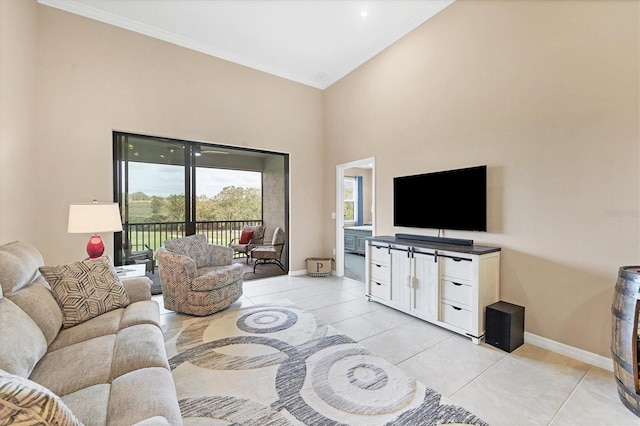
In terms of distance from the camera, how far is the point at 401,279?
339 centimetres

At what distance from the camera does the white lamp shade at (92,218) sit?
2693 mm

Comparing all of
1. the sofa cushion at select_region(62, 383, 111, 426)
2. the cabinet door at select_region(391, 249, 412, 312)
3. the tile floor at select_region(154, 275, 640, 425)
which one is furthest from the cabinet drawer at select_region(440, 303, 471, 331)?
the sofa cushion at select_region(62, 383, 111, 426)

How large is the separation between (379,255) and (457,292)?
112 cm

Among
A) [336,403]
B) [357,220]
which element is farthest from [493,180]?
[357,220]

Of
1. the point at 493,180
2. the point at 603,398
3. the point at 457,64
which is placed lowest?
the point at 603,398

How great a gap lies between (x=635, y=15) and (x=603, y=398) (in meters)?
2.90

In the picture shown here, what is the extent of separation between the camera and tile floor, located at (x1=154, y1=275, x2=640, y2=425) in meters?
1.75

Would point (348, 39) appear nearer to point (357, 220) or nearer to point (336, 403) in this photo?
point (336, 403)

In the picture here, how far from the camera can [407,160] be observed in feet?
12.9

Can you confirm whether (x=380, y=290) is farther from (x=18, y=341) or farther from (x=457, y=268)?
(x=18, y=341)

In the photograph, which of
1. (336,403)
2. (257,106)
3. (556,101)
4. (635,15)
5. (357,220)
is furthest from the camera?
(357,220)

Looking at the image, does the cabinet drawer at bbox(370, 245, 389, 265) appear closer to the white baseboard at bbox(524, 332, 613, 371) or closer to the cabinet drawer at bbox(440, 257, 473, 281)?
the cabinet drawer at bbox(440, 257, 473, 281)

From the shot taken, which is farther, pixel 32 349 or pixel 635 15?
pixel 635 15

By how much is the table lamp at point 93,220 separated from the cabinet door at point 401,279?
3.19 metres
